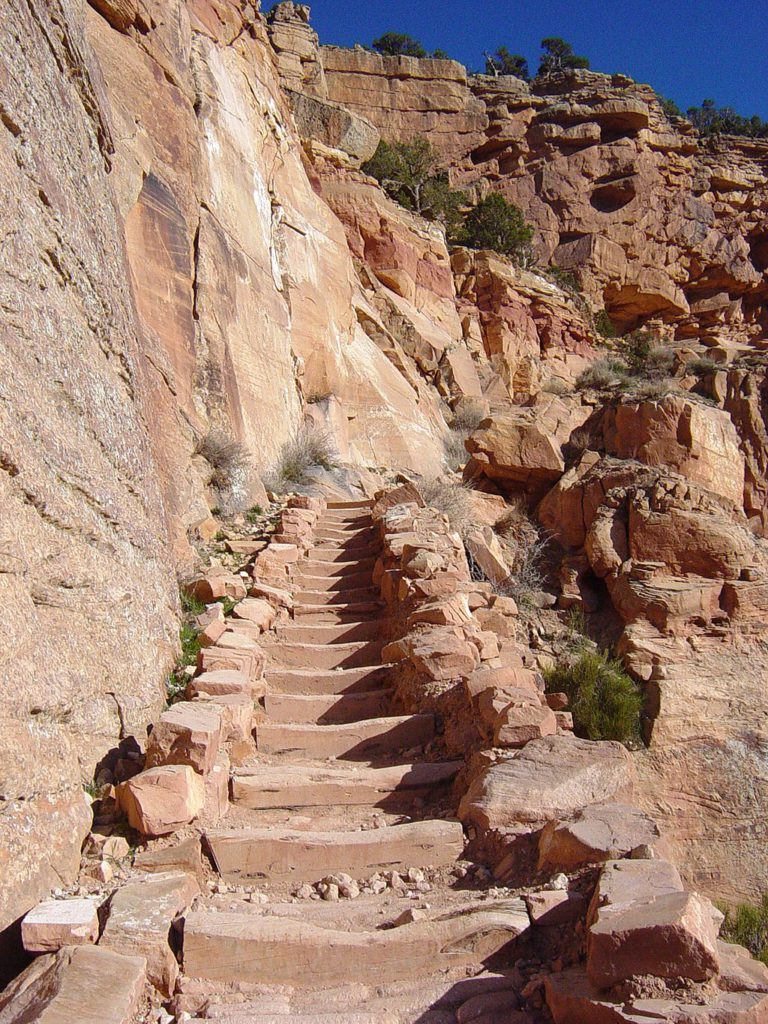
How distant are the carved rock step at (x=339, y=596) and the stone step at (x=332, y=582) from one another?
79 mm

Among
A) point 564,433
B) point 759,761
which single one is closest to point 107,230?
point 759,761

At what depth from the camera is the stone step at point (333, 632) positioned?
266 inches

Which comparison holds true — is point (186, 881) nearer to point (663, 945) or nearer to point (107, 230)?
point (663, 945)

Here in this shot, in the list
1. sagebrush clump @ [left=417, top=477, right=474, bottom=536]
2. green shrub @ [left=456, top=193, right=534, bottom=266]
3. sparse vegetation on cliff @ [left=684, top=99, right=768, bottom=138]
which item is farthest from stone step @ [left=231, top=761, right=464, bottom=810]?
sparse vegetation on cliff @ [left=684, top=99, right=768, bottom=138]

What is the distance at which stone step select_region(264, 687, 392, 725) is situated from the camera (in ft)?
17.9

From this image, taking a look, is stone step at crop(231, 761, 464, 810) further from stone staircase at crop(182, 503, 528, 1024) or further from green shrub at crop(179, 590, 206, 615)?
green shrub at crop(179, 590, 206, 615)

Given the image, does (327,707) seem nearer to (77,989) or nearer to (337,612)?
(337,612)

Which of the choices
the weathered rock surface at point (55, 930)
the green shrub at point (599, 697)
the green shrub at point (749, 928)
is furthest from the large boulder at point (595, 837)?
the green shrub at point (599, 697)

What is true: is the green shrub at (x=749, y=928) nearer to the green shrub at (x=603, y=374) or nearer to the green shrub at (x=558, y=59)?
the green shrub at (x=603, y=374)

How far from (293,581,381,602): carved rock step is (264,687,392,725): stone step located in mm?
1911

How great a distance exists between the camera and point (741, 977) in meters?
2.32

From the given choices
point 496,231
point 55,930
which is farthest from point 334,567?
point 496,231

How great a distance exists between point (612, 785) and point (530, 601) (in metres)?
Answer: 6.68

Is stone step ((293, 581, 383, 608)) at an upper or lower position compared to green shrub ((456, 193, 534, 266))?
lower
